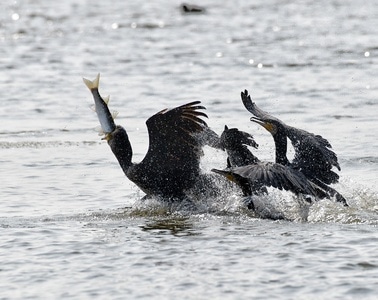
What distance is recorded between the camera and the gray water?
6.99 meters

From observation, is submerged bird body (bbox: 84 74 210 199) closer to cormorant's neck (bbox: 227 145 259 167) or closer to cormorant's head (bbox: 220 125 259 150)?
cormorant's head (bbox: 220 125 259 150)

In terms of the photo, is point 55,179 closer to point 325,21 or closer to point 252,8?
point 325,21

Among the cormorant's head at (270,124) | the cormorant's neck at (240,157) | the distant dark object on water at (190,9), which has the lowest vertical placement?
the cormorant's neck at (240,157)

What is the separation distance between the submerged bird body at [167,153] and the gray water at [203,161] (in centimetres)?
20

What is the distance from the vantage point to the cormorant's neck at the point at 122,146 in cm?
905

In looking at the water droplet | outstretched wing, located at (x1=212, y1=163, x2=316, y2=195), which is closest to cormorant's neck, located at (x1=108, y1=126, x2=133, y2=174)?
outstretched wing, located at (x1=212, y1=163, x2=316, y2=195)

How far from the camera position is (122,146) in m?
9.05

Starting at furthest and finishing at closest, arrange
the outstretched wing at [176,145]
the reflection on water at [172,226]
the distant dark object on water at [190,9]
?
the distant dark object on water at [190,9] → the outstretched wing at [176,145] → the reflection on water at [172,226]

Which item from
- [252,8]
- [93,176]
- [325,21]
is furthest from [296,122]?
[252,8]

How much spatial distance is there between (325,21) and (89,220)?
1767 cm

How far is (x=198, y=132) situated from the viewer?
28.8 ft

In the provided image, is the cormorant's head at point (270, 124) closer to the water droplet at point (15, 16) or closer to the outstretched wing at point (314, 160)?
the outstretched wing at point (314, 160)

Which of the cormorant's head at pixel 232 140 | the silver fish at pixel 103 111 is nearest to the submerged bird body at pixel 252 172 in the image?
the cormorant's head at pixel 232 140

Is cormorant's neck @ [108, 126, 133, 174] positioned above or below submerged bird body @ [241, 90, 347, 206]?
above
